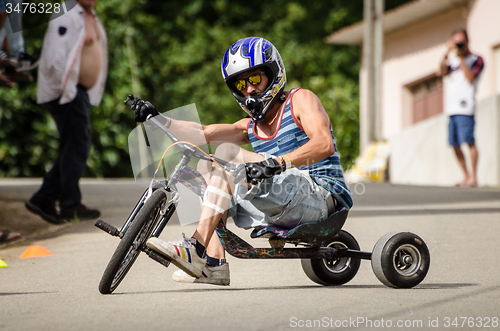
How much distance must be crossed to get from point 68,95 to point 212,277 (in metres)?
3.45

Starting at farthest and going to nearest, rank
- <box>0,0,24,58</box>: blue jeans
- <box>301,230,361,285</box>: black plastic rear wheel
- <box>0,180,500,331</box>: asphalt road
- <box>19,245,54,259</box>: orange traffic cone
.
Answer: <box>0,0,24,58</box>: blue jeans < <box>19,245,54,259</box>: orange traffic cone < <box>301,230,361,285</box>: black plastic rear wheel < <box>0,180,500,331</box>: asphalt road

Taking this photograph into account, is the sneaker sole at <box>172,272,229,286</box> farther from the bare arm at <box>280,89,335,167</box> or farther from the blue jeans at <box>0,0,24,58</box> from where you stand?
the blue jeans at <box>0,0,24,58</box>

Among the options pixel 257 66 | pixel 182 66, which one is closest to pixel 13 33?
pixel 257 66

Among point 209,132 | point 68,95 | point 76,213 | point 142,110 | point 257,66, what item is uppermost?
point 68,95

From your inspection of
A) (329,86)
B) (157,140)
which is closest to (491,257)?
(157,140)

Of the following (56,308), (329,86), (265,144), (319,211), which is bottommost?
(56,308)

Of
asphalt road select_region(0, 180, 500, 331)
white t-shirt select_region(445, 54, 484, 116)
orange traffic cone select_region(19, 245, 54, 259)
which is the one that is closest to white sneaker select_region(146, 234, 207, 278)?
asphalt road select_region(0, 180, 500, 331)

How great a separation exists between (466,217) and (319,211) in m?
3.50

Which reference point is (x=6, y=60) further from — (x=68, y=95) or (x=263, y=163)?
(x=263, y=163)

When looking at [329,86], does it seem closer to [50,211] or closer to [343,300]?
[50,211]

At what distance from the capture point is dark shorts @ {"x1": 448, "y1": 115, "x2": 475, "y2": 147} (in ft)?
31.8

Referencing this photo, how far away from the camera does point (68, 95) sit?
22.3 ft

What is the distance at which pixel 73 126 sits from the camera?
22.5 ft

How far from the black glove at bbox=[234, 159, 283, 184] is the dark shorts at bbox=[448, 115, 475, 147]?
261 inches
